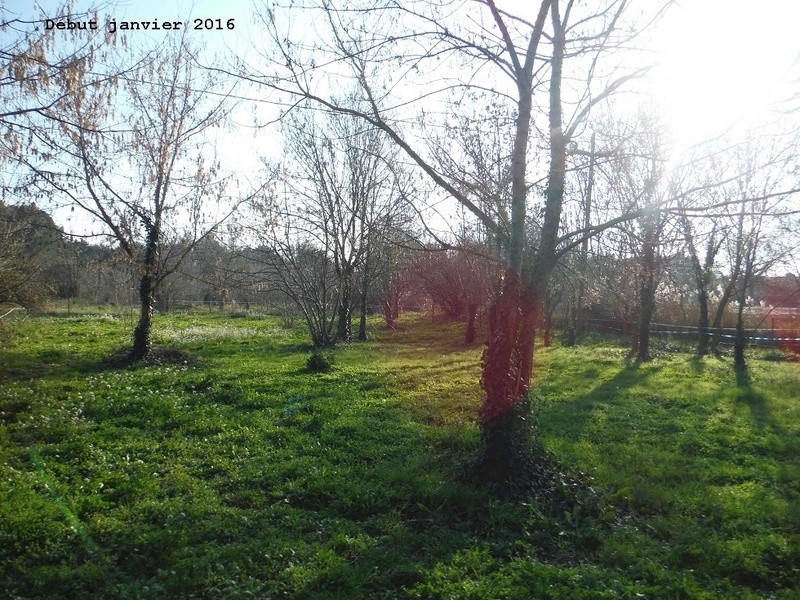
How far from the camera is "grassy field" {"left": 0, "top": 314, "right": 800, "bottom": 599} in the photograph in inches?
188

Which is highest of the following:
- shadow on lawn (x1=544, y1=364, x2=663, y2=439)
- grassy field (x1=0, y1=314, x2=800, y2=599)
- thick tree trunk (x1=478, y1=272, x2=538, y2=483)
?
thick tree trunk (x1=478, y1=272, x2=538, y2=483)

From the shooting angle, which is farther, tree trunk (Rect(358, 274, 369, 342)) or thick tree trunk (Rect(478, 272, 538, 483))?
tree trunk (Rect(358, 274, 369, 342))

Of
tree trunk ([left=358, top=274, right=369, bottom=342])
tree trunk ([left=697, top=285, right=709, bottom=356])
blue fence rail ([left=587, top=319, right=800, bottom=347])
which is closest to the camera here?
tree trunk ([left=697, top=285, right=709, bottom=356])

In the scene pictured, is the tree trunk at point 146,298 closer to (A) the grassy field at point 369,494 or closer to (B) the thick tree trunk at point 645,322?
(A) the grassy field at point 369,494

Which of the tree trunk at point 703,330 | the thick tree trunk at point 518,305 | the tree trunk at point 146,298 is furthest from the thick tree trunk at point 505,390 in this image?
the tree trunk at point 703,330

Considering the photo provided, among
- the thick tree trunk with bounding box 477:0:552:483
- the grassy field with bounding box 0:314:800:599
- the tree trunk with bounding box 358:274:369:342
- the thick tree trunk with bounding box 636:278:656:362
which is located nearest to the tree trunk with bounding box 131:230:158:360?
the grassy field with bounding box 0:314:800:599

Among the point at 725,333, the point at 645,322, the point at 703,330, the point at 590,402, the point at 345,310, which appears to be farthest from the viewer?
the point at 725,333

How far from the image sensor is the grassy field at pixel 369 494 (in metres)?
4.78

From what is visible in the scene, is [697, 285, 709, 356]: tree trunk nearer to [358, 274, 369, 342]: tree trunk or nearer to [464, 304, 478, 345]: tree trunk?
[464, 304, 478, 345]: tree trunk

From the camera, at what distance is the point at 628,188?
10.5 m

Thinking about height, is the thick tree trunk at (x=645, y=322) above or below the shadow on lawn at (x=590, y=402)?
above

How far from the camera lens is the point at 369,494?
21.3ft

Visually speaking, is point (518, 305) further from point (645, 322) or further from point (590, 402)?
point (645, 322)

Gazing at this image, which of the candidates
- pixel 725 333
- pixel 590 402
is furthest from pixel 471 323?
pixel 590 402
